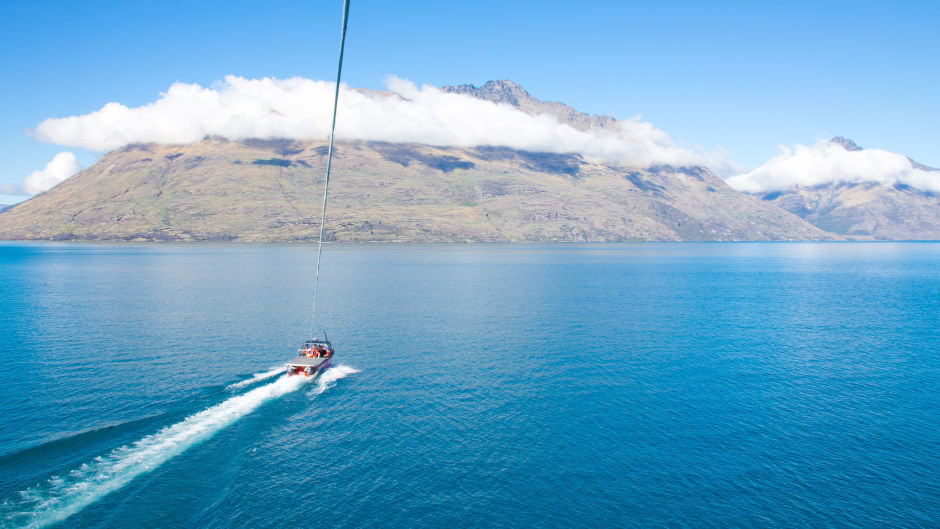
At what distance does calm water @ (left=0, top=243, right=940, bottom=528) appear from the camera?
42.1 meters

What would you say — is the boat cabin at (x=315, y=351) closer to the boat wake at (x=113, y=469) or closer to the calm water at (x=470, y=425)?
the calm water at (x=470, y=425)

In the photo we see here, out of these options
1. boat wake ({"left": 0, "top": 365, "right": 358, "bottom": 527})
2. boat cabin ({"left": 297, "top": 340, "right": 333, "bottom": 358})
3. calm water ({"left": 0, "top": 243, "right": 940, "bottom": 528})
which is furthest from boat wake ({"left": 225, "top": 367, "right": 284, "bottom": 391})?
boat cabin ({"left": 297, "top": 340, "right": 333, "bottom": 358})

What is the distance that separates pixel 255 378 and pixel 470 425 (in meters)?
36.1

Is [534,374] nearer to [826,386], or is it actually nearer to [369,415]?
[369,415]

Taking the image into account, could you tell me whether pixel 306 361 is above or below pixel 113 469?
above

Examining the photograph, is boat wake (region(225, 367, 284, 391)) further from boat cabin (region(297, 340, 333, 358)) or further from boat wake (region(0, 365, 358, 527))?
boat cabin (region(297, 340, 333, 358))

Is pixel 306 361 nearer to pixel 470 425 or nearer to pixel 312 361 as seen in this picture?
pixel 312 361

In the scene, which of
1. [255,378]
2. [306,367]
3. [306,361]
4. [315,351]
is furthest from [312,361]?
[255,378]

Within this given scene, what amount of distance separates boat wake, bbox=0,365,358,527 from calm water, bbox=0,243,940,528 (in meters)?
0.25

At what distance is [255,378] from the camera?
246ft

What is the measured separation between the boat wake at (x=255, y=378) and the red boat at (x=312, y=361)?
2.33 meters

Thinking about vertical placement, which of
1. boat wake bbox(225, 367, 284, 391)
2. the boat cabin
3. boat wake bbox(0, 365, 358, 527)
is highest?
the boat cabin

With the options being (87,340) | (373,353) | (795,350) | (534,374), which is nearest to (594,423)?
(534,374)

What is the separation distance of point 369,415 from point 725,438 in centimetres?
4172
